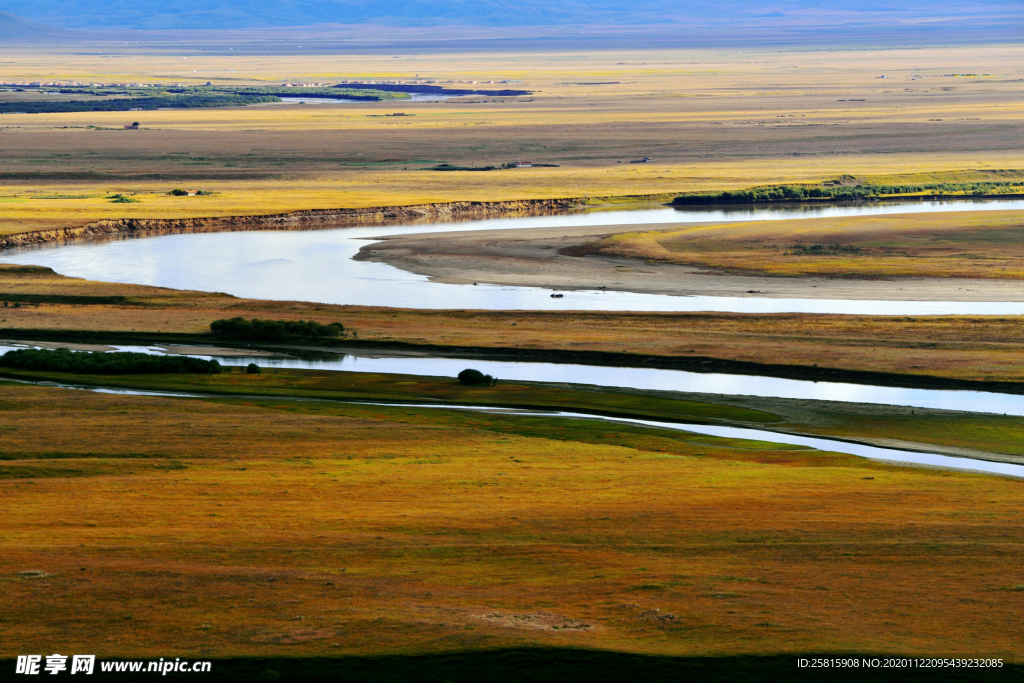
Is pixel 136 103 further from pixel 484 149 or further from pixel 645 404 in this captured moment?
pixel 645 404

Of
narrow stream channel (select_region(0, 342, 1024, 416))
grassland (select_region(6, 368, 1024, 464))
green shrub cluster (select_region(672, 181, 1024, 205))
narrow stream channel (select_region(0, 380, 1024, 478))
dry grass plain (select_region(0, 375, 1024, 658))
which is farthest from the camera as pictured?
green shrub cluster (select_region(672, 181, 1024, 205))

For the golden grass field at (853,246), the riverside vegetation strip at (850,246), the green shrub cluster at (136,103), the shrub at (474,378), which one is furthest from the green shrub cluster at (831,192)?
the green shrub cluster at (136,103)

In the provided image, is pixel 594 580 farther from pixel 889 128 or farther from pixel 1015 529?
pixel 889 128

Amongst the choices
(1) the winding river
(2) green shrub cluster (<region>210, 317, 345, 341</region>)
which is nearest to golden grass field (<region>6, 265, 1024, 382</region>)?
(2) green shrub cluster (<region>210, 317, 345, 341</region>)

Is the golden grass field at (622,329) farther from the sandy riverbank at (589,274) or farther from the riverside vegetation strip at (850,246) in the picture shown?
the riverside vegetation strip at (850,246)

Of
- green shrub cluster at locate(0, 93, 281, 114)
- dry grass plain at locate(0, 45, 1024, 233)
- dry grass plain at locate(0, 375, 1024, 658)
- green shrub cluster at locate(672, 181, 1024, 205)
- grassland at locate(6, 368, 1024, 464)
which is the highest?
green shrub cluster at locate(0, 93, 281, 114)

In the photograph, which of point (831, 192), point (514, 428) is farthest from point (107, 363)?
point (831, 192)

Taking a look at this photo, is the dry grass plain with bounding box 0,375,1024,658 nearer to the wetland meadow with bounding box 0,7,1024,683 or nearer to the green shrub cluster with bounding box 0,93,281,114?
the wetland meadow with bounding box 0,7,1024,683
